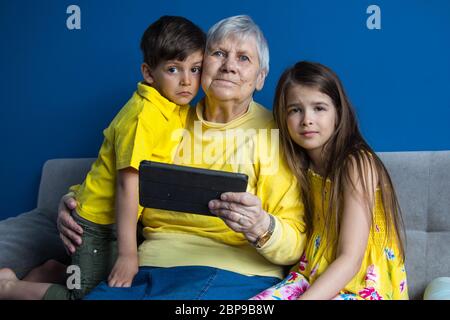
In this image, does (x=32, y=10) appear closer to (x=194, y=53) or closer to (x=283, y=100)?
(x=194, y=53)

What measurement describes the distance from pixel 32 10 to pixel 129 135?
103cm

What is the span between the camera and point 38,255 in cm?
180

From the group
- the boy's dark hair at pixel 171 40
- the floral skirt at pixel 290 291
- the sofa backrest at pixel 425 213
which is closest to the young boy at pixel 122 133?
the boy's dark hair at pixel 171 40

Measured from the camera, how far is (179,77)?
152 cm

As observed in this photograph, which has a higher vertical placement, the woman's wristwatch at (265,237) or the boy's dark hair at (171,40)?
the boy's dark hair at (171,40)

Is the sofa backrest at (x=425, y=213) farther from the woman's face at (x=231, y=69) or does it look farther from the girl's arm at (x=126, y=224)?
→ the girl's arm at (x=126, y=224)

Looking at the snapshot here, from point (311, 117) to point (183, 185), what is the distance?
391 mm

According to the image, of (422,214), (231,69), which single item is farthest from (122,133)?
(422,214)

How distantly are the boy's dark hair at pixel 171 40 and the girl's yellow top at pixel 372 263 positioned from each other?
0.50m

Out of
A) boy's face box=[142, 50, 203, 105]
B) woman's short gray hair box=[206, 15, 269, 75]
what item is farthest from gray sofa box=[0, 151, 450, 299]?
boy's face box=[142, 50, 203, 105]

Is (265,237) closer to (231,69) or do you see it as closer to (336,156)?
(336,156)

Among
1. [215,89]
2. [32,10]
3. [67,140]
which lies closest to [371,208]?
[215,89]

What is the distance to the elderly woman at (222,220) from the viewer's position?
1.34 m

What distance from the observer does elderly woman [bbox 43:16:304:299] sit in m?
1.34
